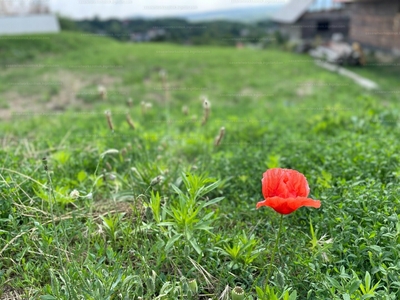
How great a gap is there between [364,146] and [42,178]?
76.0 inches

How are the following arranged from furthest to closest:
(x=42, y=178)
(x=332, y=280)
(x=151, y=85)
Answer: (x=151, y=85), (x=42, y=178), (x=332, y=280)

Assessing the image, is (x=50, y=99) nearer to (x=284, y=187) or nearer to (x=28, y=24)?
(x=284, y=187)

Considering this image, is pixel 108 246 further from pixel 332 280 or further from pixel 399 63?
pixel 399 63

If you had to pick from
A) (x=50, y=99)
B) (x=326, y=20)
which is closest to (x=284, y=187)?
(x=50, y=99)

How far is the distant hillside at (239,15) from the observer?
13.4 metres

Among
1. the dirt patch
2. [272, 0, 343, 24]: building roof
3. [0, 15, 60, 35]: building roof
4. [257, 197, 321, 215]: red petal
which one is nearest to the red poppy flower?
[257, 197, 321, 215]: red petal

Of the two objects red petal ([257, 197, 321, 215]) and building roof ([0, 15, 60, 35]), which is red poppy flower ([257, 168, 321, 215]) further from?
building roof ([0, 15, 60, 35])

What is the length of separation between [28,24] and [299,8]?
1090 cm

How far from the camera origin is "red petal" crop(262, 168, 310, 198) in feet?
5.09

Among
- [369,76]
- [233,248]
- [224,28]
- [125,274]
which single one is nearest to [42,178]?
[125,274]

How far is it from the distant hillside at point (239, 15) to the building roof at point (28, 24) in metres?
4.19

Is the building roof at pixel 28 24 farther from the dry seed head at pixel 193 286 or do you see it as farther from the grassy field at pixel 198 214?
the dry seed head at pixel 193 286

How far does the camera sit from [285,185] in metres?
1.55

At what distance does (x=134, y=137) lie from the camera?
A: 324 cm
